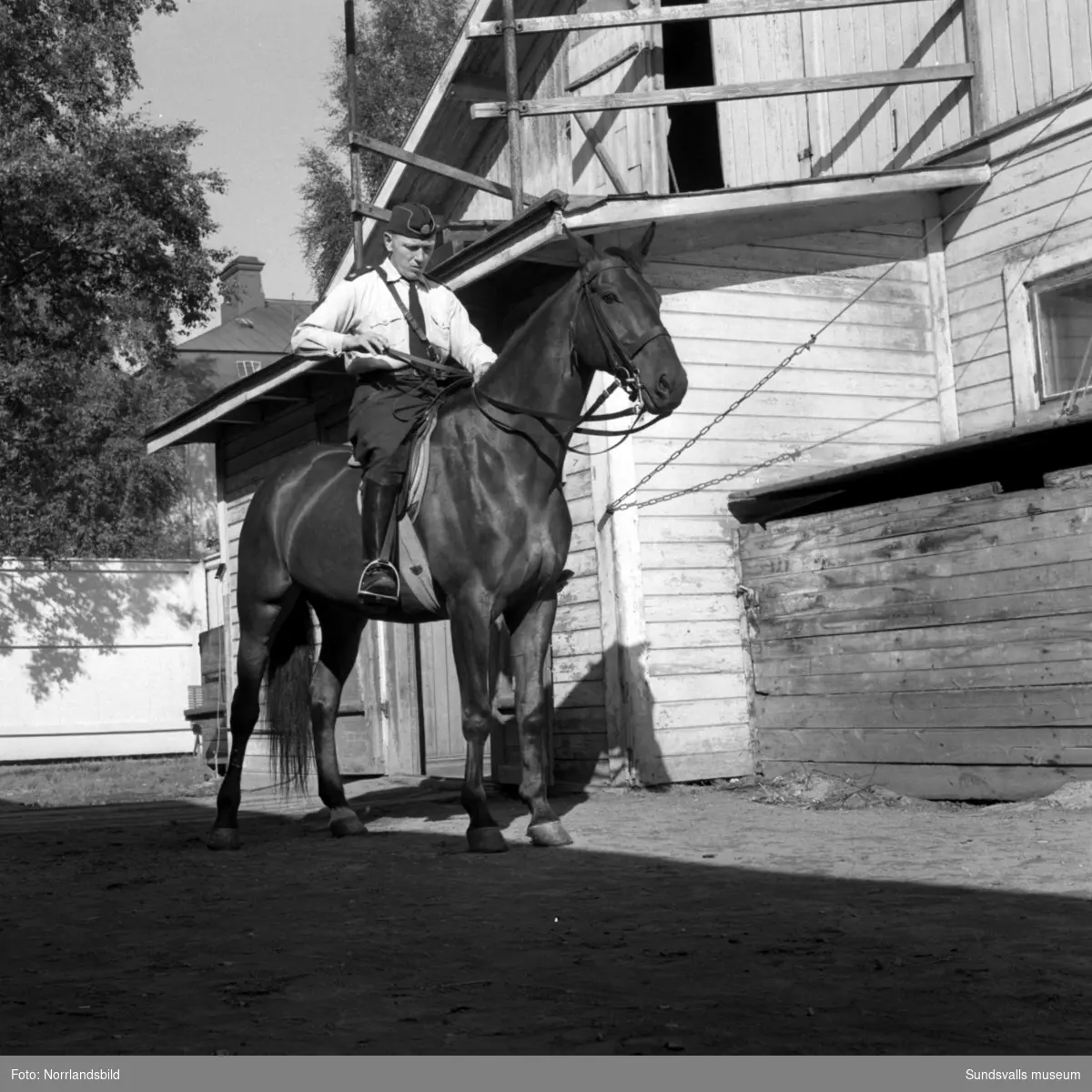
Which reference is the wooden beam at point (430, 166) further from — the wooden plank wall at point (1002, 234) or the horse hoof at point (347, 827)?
the horse hoof at point (347, 827)

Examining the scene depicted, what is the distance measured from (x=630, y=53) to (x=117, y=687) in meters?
18.6

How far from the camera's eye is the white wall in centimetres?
2583

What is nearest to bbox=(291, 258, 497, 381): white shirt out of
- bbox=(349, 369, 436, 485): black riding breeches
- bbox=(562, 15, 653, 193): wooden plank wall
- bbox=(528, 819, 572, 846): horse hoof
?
bbox=(349, 369, 436, 485): black riding breeches

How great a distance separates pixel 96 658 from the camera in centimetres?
2662

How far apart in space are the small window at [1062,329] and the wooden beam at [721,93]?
5.72ft

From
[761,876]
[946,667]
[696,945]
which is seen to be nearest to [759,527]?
[946,667]

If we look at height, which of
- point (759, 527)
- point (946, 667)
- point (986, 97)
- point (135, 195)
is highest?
point (135, 195)

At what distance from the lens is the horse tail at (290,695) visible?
348 inches

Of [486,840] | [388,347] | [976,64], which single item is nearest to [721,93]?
[976,64]

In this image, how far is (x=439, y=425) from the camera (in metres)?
7.54

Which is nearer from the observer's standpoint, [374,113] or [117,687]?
[117,687]

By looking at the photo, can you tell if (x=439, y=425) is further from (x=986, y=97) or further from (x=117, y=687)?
(x=117, y=687)

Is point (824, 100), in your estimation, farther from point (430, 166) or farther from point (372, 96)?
point (372, 96)

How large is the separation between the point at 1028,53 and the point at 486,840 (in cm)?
704
